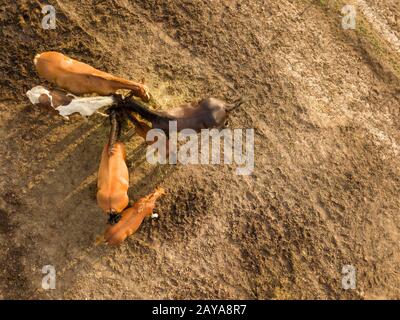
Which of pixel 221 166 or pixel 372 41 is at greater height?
pixel 372 41

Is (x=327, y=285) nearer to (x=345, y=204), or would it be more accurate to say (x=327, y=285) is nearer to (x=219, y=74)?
(x=345, y=204)

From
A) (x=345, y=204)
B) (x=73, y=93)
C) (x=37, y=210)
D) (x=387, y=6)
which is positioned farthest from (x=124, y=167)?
(x=387, y=6)

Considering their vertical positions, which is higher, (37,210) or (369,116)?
(369,116)

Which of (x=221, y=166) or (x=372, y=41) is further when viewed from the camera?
(x=372, y=41)

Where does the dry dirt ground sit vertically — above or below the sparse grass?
below

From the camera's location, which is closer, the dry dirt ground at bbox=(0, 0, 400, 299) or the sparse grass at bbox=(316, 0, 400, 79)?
the dry dirt ground at bbox=(0, 0, 400, 299)

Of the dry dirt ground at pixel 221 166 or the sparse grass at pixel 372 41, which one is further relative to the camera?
the sparse grass at pixel 372 41

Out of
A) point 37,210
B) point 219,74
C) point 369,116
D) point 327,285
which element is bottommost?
point 37,210

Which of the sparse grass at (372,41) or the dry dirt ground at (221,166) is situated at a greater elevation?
the sparse grass at (372,41)
